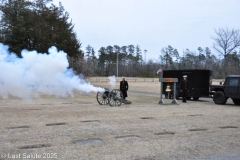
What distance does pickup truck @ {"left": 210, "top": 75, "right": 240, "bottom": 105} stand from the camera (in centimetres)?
1914

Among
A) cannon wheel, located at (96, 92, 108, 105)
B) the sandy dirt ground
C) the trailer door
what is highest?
the trailer door

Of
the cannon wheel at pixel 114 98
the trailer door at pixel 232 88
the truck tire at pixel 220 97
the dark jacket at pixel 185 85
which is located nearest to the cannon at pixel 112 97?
the cannon wheel at pixel 114 98

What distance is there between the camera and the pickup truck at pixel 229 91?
62.8 feet

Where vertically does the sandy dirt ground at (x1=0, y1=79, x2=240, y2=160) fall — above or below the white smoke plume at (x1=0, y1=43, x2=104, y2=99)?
below

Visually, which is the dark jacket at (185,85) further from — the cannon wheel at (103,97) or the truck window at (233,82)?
the cannon wheel at (103,97)

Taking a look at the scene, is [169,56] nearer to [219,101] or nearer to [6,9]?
[6,9]

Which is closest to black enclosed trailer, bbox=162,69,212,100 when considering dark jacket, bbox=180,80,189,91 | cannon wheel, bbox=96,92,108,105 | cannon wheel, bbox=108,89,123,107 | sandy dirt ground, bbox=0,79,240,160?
dark jacket, bbox=180,80,189,91

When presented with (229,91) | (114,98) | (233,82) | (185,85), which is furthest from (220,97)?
(114,98)

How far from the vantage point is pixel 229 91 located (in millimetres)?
Result: 19516

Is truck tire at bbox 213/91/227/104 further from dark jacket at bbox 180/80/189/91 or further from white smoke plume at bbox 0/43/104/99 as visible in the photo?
white smoke plume at bbox 0/43/104/99

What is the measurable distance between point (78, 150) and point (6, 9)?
38.0 metres

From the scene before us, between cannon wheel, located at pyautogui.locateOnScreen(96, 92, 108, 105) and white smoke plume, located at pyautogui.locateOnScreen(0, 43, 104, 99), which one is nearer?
white smoke plume, located at pyautogui.locateOnScreen(0, 43, 104, 99)

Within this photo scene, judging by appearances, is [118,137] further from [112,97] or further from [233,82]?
[233,82]

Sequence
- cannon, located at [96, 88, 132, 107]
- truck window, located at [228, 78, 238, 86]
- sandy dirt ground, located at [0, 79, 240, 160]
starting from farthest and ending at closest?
truck window, located at [228, 78, 238, 86] < cannon, located at [96, 88, 132, 107] < sandy dirt ground, located at [0, 79, 240, 160]
